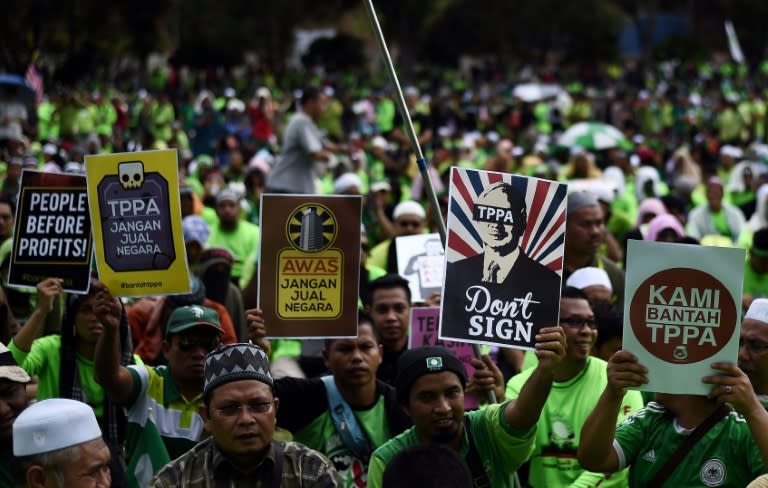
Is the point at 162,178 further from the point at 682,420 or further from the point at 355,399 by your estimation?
the point at 682,420

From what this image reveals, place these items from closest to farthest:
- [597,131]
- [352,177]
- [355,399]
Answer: [355,399], [352,177], [597,131]

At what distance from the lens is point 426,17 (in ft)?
201

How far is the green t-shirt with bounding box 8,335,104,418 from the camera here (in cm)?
702

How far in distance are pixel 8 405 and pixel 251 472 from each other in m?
1.08

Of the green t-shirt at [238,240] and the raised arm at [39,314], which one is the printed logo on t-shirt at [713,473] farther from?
the green t-shirt at [238,240]

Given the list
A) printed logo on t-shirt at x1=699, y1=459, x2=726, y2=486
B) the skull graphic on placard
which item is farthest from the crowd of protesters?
the skull graphic on placard

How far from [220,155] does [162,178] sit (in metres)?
19.7

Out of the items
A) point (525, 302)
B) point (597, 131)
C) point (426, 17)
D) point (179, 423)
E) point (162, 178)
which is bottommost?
point (179, 423)

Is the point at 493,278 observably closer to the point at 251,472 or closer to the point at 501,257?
the point at 501,257

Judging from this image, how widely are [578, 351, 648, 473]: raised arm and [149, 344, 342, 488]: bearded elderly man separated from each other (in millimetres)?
886

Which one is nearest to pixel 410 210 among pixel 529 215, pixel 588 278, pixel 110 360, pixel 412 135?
pixel 588 278

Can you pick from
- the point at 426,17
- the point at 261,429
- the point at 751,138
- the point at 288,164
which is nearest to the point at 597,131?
the point at 751,138

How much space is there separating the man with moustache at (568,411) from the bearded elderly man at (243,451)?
1.59 metres

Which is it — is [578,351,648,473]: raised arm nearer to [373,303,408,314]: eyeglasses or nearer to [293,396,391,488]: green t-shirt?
[293,396,391,488]: green t-shirt
